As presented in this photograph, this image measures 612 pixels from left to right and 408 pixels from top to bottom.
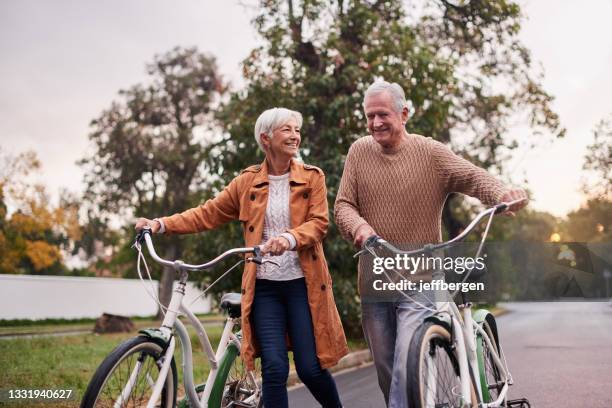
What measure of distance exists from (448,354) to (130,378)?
4.96ft

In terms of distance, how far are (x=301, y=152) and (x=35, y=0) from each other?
357 inches

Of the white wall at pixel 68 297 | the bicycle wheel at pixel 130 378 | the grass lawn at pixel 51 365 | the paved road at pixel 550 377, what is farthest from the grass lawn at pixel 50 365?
the white wall at pixel 68 297

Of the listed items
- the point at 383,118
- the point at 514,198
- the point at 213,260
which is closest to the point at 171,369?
the point at 213,260

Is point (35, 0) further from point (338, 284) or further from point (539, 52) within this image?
point (539, 52)

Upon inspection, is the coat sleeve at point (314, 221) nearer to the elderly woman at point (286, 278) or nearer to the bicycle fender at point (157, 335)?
the elderly woman at point (286, 278)

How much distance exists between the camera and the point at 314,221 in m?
3.99

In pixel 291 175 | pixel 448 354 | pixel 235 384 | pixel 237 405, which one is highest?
pixel 291 175

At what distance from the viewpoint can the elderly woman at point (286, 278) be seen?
3.95m

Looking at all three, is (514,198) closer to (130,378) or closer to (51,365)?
(130,378)

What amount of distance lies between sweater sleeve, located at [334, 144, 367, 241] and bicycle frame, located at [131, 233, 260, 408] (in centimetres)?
53

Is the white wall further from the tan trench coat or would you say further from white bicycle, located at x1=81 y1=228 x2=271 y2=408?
the tan trench coat

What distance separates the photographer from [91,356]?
465 inches

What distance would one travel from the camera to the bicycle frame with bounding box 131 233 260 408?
11.5 feet

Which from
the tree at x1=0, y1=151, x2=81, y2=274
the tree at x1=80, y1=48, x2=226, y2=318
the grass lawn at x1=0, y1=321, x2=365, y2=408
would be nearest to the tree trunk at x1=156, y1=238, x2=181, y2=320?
the tree at x1=80, y1=48, x2=226, y2=318
